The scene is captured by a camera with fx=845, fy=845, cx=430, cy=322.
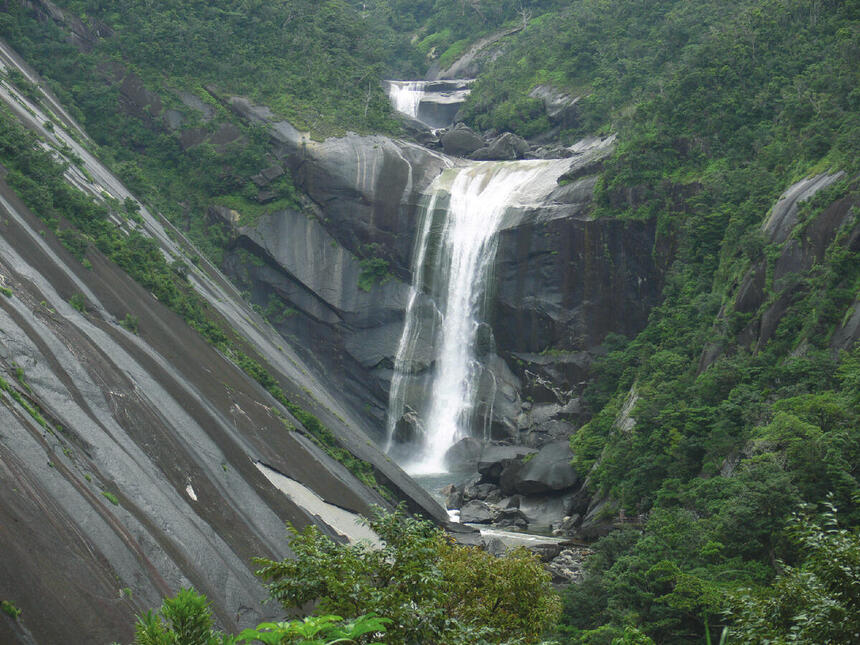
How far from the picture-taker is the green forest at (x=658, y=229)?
9.53m

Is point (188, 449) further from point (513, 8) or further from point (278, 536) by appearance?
point (513, 8)

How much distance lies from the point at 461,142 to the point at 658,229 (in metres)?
17.5

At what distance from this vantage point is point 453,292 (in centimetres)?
4253

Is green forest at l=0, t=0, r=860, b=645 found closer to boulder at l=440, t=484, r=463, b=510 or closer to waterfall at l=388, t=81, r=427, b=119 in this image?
waterfall at l=388, t=81, r=427, b=119

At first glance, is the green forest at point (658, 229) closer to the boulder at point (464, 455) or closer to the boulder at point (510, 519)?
the boulder at point (510, 519)

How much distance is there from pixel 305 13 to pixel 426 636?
2225 inches

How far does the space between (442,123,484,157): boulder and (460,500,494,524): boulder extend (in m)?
25.3

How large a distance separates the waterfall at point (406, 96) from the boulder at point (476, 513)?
1460 inches

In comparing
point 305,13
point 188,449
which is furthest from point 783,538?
point 305,13

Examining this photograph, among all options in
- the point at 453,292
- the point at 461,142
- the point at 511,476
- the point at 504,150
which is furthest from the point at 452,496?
the point at 461,142

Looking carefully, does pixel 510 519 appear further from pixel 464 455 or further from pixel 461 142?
pixel 461 142

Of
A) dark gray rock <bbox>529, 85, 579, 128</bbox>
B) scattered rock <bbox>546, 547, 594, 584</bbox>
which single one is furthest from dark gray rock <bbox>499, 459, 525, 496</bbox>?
dark gray rock <bbox>529, 85, 579, 128</bbox>

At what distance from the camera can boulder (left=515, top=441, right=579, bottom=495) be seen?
3203cm

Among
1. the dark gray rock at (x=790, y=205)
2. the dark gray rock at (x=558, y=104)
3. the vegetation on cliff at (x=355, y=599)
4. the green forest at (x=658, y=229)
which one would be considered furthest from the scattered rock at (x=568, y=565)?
the dark gray rock at (x=558, y=104)
